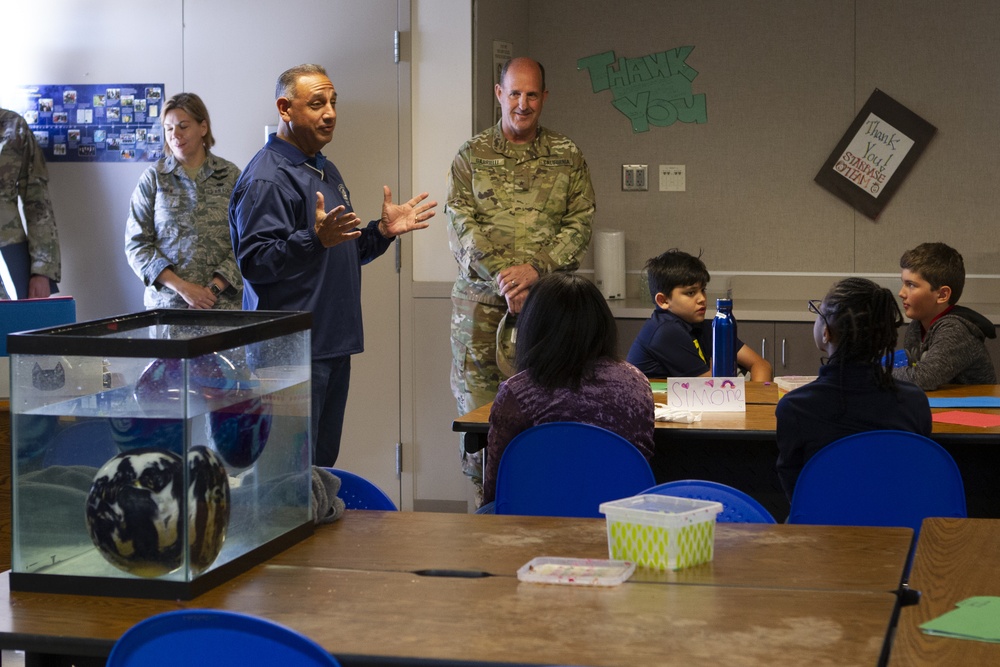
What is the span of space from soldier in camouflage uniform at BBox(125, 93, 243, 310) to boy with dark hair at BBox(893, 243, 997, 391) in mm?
2609

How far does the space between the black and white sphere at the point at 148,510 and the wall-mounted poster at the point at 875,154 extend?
177 inches

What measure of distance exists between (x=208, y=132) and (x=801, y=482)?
3126mm

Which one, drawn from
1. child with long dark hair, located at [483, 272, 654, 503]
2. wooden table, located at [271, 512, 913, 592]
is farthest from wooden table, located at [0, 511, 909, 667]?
child with long dark hair, located at [483, 272, 654, 503]

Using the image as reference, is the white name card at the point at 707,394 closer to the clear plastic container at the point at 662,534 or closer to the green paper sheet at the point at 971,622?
the clear plastic container at the point at 662,534

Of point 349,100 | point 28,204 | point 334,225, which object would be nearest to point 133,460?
point 334,225

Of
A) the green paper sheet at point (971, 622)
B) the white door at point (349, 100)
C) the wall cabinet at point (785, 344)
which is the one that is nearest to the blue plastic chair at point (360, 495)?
the green paper sheet at point (971, 622)

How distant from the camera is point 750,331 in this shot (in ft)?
17.2

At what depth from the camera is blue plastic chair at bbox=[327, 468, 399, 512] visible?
254 centimetres

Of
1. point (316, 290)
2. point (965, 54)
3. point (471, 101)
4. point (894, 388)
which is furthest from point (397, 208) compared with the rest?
point (965, 54)

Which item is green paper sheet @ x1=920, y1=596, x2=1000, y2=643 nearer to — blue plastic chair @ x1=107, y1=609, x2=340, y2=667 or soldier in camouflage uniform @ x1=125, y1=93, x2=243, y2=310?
blue plastic chair @ x1=107, y1=609, x2=340, y2=667

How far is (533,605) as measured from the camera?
5.67 ft

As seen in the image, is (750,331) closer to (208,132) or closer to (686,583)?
(208,132)

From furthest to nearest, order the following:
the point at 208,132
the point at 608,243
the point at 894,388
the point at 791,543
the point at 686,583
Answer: the point at 608,243 < the point at 208,132 < the point at 894,388 < the point at 791,543 < the point at 686,583

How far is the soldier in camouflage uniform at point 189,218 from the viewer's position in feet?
15.9
